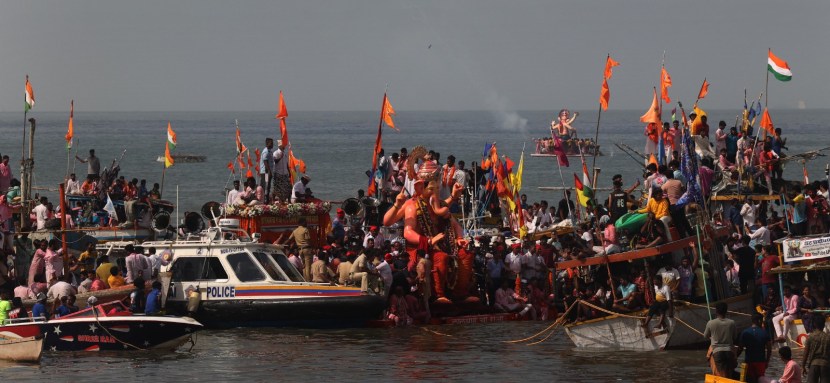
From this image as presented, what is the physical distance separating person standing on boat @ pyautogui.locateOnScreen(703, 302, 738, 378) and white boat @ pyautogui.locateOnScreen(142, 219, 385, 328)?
29.3 ft

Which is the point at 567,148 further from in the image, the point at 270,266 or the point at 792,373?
the point at 792,373

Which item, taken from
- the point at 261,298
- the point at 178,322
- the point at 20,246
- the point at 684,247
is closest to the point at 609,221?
the point at 684,247

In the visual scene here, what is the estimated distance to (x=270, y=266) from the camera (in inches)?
1129

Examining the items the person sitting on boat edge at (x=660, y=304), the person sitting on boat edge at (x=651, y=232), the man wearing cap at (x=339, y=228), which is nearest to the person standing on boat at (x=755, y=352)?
the person sitting on boat edge at (x=660, y=304)

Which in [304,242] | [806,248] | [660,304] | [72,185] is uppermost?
[72,185]

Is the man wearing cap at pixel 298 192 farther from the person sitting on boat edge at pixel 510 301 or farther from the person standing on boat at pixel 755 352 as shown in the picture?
the person standing on boat at pixel 755 352

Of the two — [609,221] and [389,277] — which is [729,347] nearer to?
[609,221]

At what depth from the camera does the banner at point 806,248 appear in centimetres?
2447

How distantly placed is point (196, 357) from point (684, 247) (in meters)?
8.53

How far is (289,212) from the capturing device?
32.7 m

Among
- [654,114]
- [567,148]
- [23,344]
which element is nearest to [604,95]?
[654,114]

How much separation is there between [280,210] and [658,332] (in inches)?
404

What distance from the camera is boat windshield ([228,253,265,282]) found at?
92.9 ft

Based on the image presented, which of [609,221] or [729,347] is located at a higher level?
[609,221]
